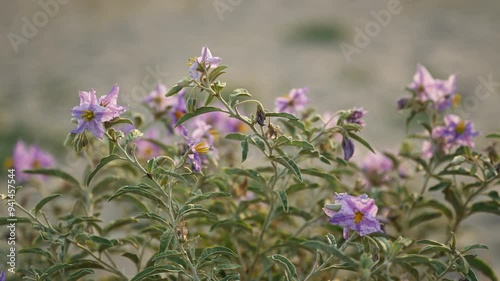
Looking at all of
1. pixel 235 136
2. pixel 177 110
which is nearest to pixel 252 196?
pixel 177 110

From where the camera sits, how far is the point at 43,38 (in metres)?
6.45

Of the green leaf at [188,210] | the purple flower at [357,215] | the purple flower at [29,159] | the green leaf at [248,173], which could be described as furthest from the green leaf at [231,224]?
the purple flower at [29,159]

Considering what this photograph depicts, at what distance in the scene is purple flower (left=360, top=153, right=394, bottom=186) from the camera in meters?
2.33

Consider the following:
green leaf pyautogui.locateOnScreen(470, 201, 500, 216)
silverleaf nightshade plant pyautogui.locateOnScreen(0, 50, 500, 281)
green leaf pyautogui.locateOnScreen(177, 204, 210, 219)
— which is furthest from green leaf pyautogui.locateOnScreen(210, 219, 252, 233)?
green leaf pyautogui.locateOnScreen(470, 201, 500, 216)

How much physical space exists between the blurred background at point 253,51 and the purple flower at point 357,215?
325 centimetres

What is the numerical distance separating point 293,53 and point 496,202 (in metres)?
4.40

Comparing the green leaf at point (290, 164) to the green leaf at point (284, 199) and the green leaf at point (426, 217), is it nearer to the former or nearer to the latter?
the green leaf at point (284, 199)

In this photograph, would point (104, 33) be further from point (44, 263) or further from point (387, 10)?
point (44, 263)

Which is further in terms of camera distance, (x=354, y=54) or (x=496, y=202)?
(x=354, y=54)

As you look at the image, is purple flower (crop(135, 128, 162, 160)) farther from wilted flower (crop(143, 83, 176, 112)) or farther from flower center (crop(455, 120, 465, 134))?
flower center (crop(455, 120, 465, 134))

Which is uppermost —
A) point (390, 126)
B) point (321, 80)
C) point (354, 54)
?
point (354, 54)

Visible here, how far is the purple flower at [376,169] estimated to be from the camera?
2.33 meters

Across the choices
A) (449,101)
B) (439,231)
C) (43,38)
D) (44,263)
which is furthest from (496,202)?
(43,38)

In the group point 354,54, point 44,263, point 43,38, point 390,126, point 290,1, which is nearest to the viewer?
point 44,263
